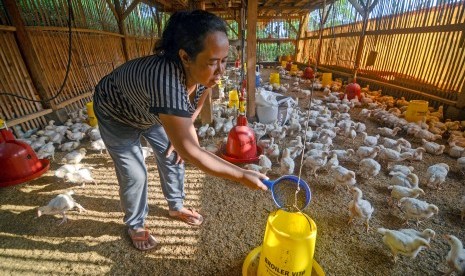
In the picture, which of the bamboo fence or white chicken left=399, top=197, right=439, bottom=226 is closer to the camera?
white chicken left=399, top=197, right=439, bottom=226

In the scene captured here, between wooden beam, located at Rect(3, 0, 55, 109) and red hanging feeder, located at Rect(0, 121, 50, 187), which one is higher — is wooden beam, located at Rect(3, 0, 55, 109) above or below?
above

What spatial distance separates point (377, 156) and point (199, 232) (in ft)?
10.4

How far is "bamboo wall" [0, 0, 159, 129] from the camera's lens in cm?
464

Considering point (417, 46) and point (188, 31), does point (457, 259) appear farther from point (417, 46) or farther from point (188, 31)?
point (417, 46)

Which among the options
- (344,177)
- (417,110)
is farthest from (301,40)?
(344,177)

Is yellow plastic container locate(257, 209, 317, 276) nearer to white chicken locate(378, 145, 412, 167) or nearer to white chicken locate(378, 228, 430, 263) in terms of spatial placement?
white chicken locate(378, 228, 430, 263)

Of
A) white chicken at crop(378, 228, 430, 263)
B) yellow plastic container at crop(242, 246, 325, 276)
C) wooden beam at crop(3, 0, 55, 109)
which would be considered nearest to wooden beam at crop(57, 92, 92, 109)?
wooden beam at crop(3, 0, 55, 109)

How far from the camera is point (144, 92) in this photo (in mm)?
1403

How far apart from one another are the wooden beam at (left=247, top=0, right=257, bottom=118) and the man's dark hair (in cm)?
325

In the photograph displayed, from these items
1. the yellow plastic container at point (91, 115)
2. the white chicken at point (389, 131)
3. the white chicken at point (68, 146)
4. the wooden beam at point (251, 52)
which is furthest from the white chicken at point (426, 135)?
the yellow plastic container at point (91, 115)

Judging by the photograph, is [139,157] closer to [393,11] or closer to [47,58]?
[47,58]

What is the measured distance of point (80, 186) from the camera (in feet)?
10.4

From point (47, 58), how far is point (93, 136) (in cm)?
278

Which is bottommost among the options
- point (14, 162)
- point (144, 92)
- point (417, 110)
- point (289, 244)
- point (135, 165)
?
point (417, 110)
